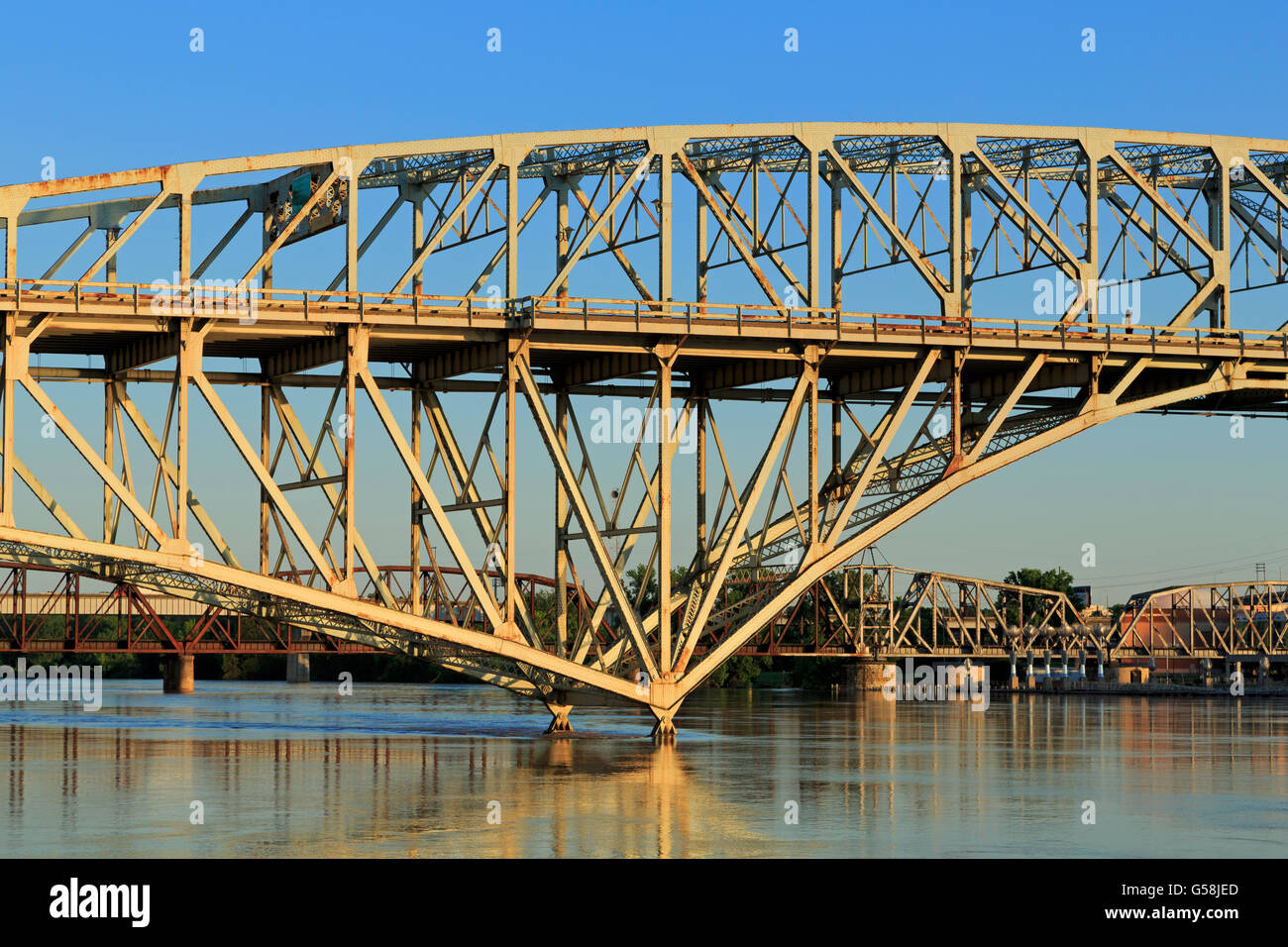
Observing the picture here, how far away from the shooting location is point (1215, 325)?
65875 mm

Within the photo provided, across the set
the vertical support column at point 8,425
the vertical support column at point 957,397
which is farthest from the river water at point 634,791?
A: the vertical support column at point 957,397

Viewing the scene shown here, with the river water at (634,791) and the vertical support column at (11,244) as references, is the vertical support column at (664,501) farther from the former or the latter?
the vertical support column at (11,244)

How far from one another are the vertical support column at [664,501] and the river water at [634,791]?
3.50 metres

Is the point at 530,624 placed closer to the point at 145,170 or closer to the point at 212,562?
the point at 212,562

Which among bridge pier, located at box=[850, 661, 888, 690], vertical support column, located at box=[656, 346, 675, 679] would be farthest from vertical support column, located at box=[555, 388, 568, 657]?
bridge pier, located at box=[850, 661, 888, 690]

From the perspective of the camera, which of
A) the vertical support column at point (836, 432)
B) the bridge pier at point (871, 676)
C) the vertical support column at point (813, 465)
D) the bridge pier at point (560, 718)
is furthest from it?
the bridge pier at point (871, 676)

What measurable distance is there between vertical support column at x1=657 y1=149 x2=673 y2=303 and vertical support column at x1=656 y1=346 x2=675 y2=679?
72.0 inches

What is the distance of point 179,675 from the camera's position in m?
172

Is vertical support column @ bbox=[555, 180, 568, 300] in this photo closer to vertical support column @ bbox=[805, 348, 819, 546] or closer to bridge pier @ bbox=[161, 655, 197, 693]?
vertical support column @ bbox=[805, 348, 819, 546]

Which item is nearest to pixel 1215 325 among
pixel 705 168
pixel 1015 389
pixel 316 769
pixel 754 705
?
pixel 1015 389

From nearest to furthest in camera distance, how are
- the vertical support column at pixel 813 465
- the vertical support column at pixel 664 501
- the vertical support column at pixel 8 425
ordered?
the vertical support column at pixel 8 425
the vertical support column at pixel 664 501
the vertical support column at pixel 813 465

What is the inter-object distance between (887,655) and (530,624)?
461 ft

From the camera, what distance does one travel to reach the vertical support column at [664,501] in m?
55.4

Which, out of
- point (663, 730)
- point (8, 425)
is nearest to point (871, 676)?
point (663, 730)
